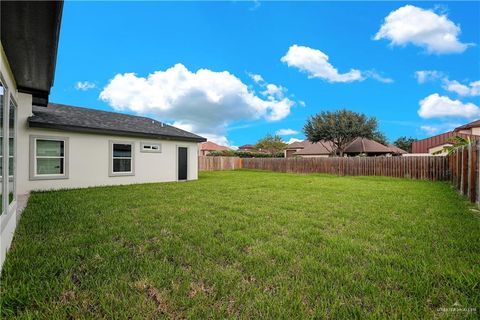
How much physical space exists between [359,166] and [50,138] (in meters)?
16.7

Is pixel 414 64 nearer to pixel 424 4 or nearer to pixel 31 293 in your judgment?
pixel 424 4

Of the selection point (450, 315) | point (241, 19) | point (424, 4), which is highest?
point (241, 19)

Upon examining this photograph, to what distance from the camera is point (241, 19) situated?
1437cm

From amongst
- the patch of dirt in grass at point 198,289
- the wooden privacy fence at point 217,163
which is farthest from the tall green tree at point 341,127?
the patch of dirt in grass at point 198,289

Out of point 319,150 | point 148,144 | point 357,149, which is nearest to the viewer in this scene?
point 148,144

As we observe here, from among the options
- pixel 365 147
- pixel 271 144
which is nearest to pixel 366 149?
pixel 365 147

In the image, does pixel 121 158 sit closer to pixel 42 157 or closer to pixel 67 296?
pixel 42 157

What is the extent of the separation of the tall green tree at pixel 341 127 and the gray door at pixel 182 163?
71.5 feet

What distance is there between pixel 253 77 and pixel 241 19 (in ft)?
33.5

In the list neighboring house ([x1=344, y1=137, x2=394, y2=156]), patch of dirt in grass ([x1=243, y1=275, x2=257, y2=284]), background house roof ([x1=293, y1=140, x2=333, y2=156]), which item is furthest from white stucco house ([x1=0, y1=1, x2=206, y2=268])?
background house roof ([x1=293, y1=140, x2=333, y2=156])

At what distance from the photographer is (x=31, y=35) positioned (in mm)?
2986

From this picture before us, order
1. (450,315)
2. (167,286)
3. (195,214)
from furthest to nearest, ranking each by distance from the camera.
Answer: (195,214) < (167,286) < (450,315)

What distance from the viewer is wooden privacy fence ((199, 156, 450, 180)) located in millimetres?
13336

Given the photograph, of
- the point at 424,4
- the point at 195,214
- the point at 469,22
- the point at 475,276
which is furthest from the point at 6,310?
the point at 469,22
